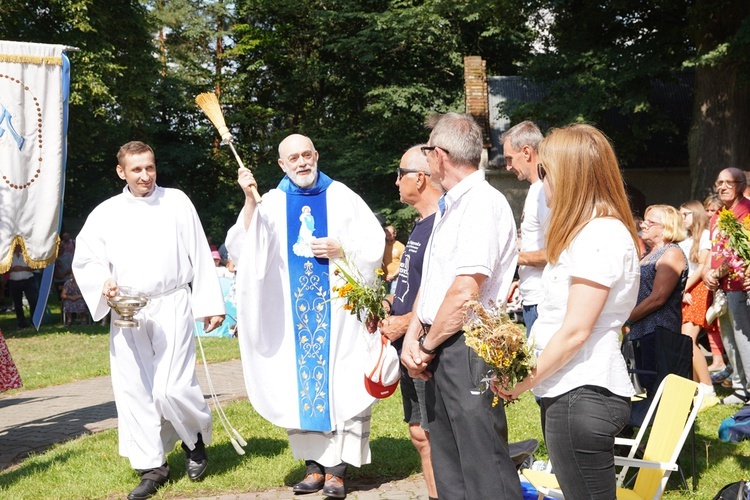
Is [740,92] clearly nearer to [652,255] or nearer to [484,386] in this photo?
[652,255]

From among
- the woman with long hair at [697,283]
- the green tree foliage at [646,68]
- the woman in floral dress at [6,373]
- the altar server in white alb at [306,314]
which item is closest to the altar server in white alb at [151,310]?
the altar server in white alb at [306,314]

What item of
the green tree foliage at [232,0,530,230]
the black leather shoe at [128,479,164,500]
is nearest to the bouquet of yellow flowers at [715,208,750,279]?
the black leather shoe at [128,479,164,500]

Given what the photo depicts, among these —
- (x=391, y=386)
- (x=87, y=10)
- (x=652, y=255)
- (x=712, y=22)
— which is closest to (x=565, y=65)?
(x=712, y=22)

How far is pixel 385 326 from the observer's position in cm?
471

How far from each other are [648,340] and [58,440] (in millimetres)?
5363

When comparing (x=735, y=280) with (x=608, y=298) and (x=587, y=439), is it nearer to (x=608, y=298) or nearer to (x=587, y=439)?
(x=608, y=298)

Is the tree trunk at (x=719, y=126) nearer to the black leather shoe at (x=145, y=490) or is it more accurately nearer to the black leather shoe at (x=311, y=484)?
the black leather shoe at (x=311, y=484)

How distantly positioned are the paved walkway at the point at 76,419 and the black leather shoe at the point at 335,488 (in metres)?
0.10

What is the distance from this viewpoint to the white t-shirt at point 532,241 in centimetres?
557

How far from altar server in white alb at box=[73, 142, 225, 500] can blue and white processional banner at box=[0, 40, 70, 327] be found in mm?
2341

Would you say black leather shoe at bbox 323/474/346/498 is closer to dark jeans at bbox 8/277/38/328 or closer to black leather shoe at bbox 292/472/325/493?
black leather shoe at bbox 292/472/325/493

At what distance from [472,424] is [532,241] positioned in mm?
2145

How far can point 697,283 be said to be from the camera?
8672 mm

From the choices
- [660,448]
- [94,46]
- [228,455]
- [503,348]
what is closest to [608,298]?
[503,348]
